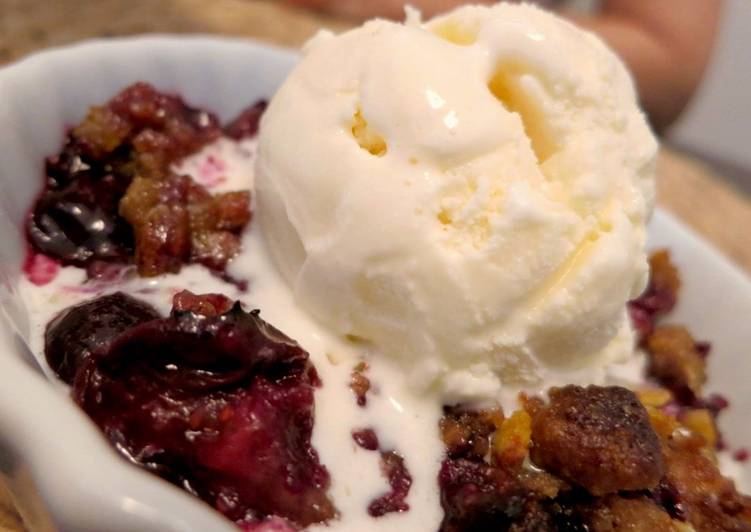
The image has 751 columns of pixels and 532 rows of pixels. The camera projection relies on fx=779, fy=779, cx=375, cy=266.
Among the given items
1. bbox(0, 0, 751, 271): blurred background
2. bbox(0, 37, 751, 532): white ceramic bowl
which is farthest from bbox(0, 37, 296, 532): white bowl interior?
bbox(0, 0, 751, 271): blurred background

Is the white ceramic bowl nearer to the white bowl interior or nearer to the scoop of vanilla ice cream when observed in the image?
the white bowl interior

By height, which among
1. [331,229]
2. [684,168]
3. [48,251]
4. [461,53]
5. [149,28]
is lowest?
[684,168]

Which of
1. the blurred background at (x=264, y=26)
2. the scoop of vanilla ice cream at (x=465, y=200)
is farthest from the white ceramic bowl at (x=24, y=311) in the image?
the blurred background at (x=264, y=26)

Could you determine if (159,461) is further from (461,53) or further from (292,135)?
(461,53)

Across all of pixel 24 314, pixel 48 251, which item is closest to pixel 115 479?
pixel 24 314

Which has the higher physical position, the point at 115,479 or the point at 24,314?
the point at 115,479

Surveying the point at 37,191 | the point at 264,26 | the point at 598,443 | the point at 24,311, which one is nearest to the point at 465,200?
the point at 598,443
